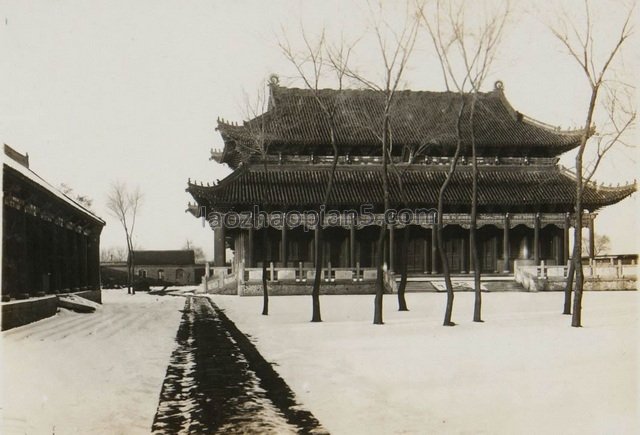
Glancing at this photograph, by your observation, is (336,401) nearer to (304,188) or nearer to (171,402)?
(171,402)

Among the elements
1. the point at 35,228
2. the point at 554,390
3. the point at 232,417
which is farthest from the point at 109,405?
the point at 35,228

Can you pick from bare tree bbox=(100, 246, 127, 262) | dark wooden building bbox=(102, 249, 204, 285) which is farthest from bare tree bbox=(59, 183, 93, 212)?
bare tree bbox=(100, 246, 127, 262)

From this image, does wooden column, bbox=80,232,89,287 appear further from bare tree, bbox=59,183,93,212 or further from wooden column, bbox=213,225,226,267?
bare tree, bbox=59,183,93,212

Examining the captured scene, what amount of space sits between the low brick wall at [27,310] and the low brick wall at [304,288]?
1245cm

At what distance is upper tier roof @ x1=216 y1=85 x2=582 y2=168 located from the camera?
117 ft

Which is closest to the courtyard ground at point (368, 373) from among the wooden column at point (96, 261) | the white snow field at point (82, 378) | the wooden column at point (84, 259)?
the white snow field at point (82, 378)

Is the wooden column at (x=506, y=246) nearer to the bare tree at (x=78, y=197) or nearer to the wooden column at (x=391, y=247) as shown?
the wooden column at (x=391, y=247)

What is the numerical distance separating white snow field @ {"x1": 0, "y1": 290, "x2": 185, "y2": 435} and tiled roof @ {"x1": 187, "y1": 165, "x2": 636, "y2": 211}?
17.7 meters

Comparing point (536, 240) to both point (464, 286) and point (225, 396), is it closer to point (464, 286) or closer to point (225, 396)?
point (464, 286)

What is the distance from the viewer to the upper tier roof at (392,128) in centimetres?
3566

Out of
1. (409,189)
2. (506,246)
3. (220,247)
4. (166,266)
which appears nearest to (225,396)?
(220,247)

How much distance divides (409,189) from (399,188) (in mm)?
1128

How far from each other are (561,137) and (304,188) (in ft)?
Result: 48.1

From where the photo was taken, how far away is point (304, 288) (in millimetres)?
32000
